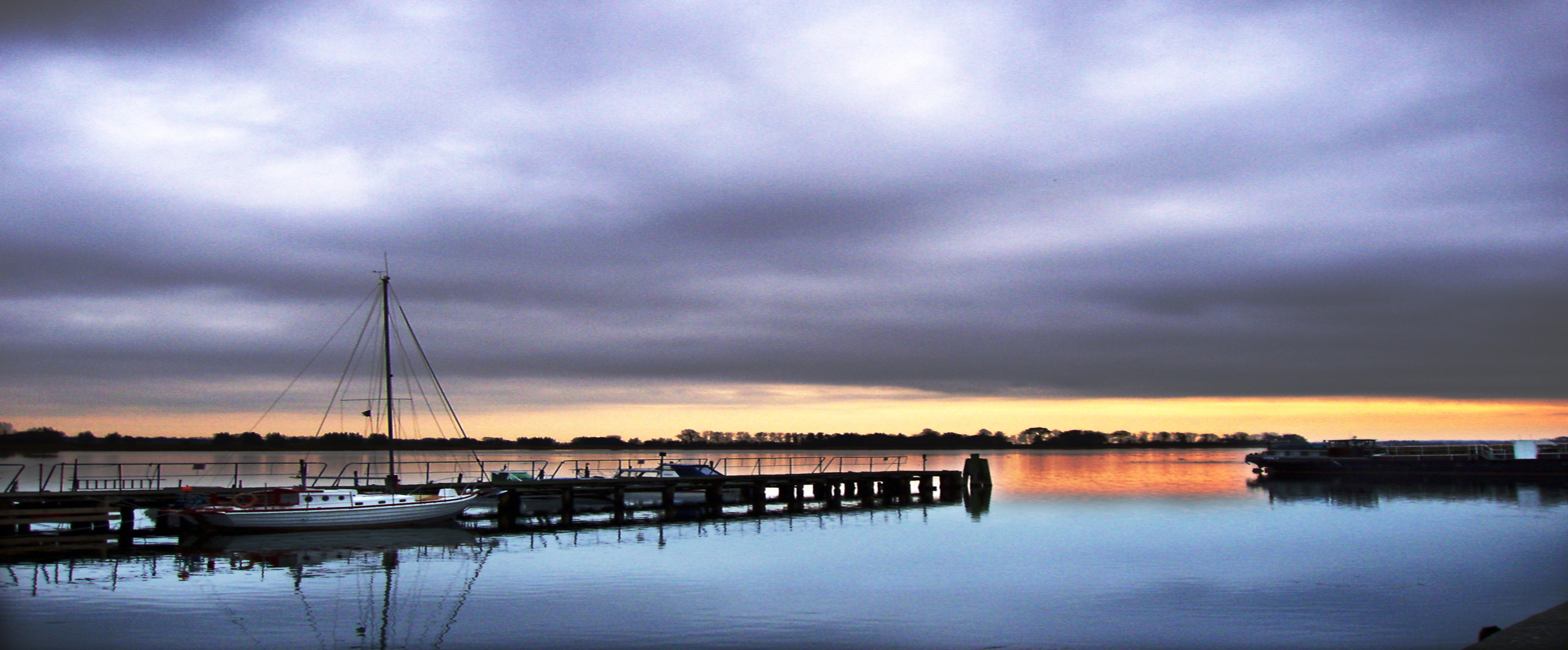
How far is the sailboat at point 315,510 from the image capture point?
4341cm

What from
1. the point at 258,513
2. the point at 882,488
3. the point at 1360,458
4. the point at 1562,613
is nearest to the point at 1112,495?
the point at 882,488

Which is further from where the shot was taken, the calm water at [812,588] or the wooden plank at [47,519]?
the wooden plank at [47,519]

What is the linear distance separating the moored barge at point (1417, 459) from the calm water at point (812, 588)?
51.2 meters

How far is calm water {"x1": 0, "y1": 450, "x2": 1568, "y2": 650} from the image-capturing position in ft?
75.7

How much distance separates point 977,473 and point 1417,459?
56.3m

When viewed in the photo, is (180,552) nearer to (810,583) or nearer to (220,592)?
(220,592)

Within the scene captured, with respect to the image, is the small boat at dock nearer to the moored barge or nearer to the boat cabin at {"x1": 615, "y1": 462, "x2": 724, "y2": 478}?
the boat cabin at {"x1": 615, "y1": 462, "x2": 724, "y2": 478}

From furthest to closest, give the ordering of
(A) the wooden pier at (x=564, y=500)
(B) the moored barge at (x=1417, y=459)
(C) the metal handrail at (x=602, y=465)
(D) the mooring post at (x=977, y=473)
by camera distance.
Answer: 1. (B) the moored barge at (x=1417, y=459)
2. (D) the mooring post at (x=977, y=473)
3. (C) the metal handrail at (x=602, y=465)
4. (A) the wooden pier at (x=564, y=500)

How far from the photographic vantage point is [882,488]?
242 feet

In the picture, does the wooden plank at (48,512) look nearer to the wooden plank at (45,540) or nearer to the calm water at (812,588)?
the wooden plank at (45,540)

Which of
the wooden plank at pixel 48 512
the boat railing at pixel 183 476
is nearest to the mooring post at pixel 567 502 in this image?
the boat railing at pixel 183 476

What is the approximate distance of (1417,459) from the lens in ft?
343

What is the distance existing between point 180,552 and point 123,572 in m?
6.12

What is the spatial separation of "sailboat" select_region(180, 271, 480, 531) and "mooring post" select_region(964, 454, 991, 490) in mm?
39898
